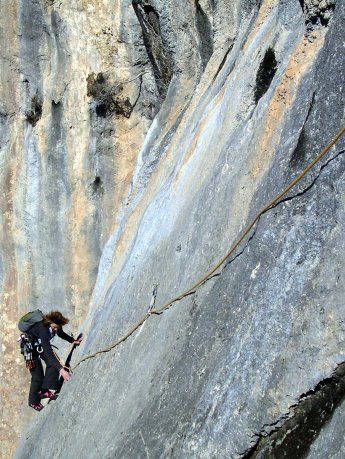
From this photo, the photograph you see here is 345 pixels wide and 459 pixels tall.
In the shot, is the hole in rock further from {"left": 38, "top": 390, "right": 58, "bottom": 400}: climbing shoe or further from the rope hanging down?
{"left": 38, "top": 390, "right": 58, "bottom": 400}: climbing shoe

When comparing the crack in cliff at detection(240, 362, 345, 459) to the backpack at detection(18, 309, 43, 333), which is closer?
the crack in cliff at detection(240, 362, 345, 459)

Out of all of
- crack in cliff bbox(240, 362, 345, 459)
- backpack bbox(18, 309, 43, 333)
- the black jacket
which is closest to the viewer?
crack in cliff bbox(240, 362, 345, 459)

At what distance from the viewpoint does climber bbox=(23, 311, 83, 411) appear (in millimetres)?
10945

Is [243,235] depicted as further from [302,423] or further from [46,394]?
[46,394]

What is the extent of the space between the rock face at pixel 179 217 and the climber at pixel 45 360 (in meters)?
0.41

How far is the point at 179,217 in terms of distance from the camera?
27.7ft

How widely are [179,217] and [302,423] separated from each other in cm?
392

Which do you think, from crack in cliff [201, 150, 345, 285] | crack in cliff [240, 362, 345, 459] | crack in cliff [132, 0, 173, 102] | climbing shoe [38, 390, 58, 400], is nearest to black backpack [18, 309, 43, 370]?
climbing shoe [38, 390, 58, 400]

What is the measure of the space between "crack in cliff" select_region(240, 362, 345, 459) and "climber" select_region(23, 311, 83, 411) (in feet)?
20.3

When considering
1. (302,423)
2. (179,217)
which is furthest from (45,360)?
(302,423)

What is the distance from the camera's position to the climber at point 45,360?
10.9 meters

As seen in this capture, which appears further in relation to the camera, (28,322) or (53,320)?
(53,320)

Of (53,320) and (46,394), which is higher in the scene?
(53,320)

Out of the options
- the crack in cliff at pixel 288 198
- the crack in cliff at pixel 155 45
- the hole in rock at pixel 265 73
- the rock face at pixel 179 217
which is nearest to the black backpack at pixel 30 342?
Result: the rock face at pixel 179 217
